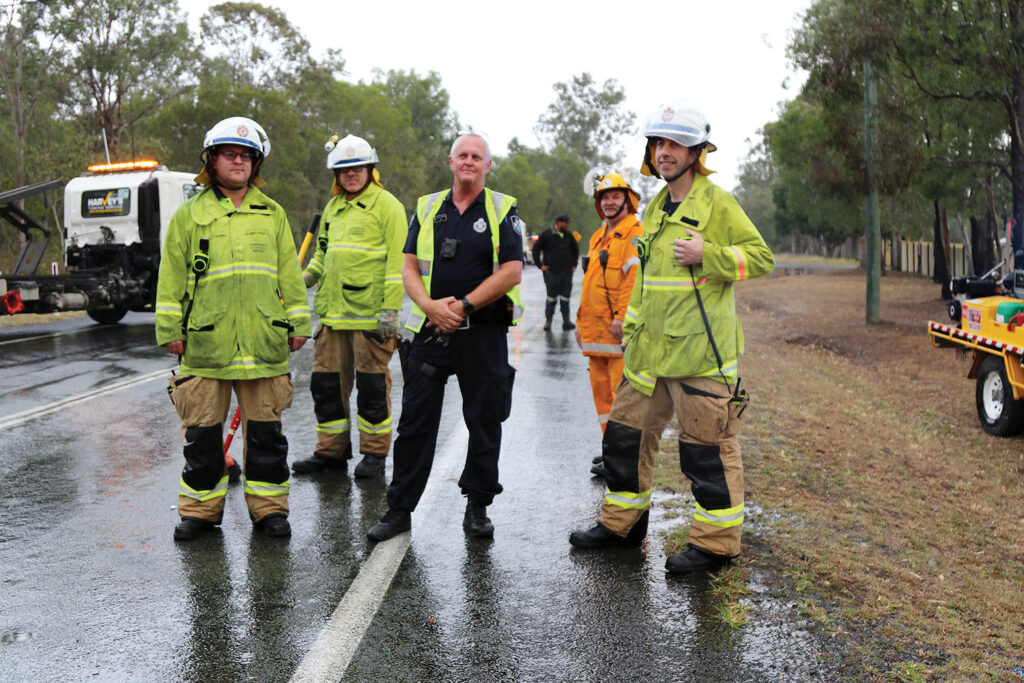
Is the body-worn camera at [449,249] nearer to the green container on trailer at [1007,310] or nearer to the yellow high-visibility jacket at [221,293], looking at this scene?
the yellow high-visibility jacket at [221,293]

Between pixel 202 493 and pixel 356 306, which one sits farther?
pixel 356 306

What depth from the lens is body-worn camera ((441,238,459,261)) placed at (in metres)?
5.21

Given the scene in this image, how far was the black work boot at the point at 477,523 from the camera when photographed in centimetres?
528

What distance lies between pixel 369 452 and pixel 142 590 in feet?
7.67

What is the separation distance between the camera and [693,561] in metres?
4.76

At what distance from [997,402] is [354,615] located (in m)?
7.62

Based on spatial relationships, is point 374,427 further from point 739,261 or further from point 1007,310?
point 1007,310

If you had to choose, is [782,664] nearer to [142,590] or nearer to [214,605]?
[214,605]

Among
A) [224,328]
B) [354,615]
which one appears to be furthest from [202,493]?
[354,615]

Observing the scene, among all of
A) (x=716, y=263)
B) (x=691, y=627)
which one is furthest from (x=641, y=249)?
(x=691, y=627)

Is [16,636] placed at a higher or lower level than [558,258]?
lower

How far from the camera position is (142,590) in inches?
177

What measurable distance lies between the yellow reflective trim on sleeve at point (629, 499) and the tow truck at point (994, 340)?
514 centimetres

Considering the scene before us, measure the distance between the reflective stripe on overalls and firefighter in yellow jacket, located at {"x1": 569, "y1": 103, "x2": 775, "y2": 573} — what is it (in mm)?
750
